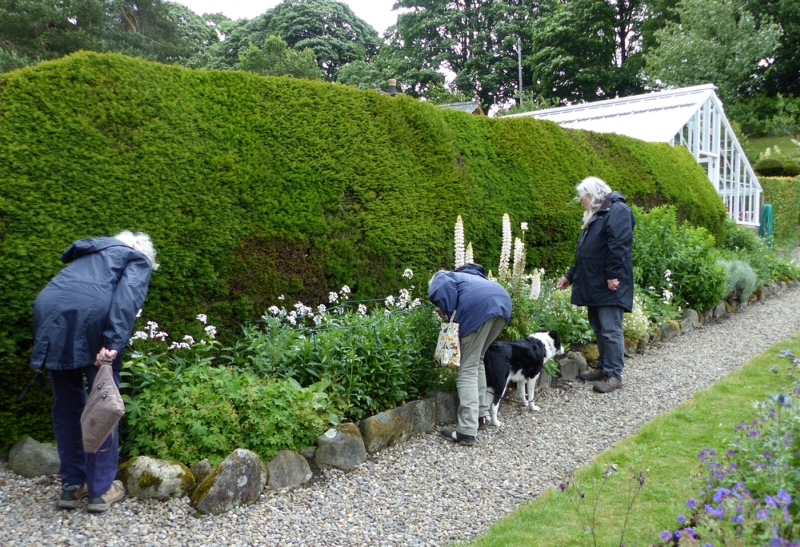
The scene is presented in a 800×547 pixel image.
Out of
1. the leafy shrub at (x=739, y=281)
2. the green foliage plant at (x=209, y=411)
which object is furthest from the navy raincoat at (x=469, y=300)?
the leafy shrub at (x=739, y=281)

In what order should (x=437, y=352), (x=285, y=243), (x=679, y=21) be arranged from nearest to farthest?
(x=437, y=352)
(x=285, y=243)
(x=679, y=21)

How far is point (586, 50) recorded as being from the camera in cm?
3569

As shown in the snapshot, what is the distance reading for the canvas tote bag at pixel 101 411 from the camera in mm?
3037

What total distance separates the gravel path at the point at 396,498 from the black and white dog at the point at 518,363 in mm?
208

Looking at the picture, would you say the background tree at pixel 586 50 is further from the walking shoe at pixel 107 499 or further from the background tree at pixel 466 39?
the walking shoe at pixel 107 499

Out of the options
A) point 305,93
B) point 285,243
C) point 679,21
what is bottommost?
point 285,243

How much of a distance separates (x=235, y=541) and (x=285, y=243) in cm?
290

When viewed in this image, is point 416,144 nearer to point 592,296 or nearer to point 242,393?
point 592,296

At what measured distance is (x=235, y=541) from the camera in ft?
10.0

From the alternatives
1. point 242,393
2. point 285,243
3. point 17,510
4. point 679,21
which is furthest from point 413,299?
point 679,21

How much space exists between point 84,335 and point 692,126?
1614 centimetres

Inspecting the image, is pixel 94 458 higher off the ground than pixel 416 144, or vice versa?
pixel 416 144

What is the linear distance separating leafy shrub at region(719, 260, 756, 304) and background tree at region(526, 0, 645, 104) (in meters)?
26.9

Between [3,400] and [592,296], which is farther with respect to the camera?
[592,296]
